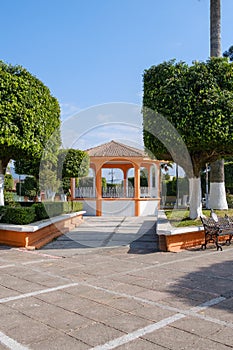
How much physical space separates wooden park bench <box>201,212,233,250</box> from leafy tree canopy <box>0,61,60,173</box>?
5312 mm

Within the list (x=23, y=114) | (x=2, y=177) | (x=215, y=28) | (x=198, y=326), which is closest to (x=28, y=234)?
(x=2, y=177)

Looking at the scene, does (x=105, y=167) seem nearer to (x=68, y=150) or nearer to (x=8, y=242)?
(x=68, y=150)

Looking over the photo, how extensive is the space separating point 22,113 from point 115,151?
12163 mm

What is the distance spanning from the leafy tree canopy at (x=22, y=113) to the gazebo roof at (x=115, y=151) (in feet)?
33.1

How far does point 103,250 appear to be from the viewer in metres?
9.24

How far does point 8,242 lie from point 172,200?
22299mm

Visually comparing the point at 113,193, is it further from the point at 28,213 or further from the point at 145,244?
the point at 28,213

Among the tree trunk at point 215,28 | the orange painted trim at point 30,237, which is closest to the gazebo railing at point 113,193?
the orange painted trim at point 30,237

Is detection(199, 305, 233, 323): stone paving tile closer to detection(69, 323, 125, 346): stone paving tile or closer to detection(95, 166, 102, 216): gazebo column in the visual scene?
detection(69, 323, 125, 346): stone paving tile

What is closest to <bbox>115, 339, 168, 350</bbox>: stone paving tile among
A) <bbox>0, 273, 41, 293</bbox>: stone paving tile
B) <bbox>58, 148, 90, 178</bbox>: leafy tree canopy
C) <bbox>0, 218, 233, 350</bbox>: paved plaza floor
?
<bbox>0, 218, 233, 350</bbox>: paved plaza floor

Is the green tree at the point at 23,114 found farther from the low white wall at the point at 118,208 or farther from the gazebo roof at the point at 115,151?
the low white wall at the point at 118,208

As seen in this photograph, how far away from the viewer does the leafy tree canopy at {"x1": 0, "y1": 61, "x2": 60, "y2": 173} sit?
8.80m

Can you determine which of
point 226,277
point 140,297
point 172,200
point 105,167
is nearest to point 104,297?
point 140,297

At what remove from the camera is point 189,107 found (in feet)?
31.9
